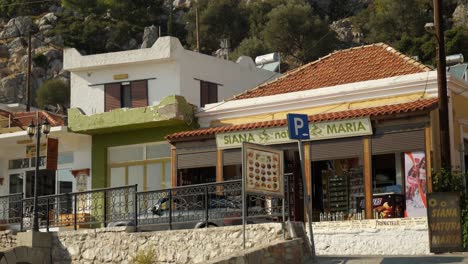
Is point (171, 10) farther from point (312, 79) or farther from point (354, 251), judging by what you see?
point (354, 251)

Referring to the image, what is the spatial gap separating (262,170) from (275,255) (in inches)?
79.0

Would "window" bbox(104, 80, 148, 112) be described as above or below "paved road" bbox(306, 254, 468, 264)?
above

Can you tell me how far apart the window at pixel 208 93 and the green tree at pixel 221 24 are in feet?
180

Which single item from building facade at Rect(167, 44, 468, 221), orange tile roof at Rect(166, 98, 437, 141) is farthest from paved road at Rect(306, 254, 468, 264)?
orange tile roof at Rect(166, 98, 437, 141)

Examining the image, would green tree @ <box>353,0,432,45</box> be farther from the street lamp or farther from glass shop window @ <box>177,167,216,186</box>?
the street lamp

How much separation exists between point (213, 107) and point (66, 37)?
68.7 metres

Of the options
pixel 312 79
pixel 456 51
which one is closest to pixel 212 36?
pixel 456 51

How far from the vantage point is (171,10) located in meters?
101

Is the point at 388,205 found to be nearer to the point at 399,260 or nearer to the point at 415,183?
the point at 415,183

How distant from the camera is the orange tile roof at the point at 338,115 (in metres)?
21.7

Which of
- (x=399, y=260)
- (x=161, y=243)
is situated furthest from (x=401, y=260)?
(x=161, y=243)

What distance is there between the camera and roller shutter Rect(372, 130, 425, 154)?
21859mm

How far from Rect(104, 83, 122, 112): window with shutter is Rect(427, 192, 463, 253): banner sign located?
16.2 meters

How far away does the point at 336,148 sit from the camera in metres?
23.4
